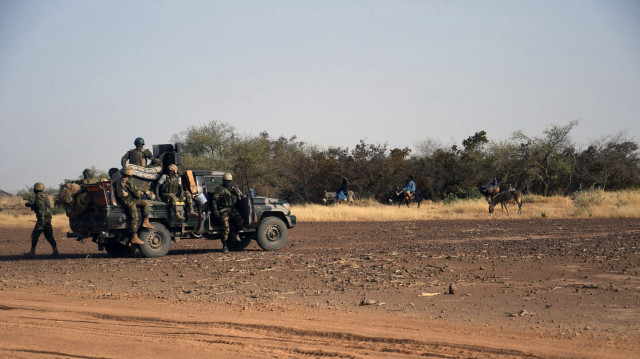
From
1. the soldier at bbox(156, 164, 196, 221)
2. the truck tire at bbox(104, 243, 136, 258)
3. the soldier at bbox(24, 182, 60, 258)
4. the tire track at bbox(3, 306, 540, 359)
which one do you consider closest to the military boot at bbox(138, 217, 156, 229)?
the soldier at bbox(156, 164, 196, 221)

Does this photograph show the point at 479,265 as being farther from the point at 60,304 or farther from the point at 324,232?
the point at 324,232

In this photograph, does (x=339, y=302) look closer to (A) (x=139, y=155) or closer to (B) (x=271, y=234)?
(B) (x=271, y=234)

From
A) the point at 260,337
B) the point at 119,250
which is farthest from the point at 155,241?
the point at 260,337

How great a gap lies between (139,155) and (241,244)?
3.66m

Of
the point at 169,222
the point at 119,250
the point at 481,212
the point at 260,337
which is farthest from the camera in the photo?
the point at 481,212

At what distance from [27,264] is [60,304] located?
6.95m

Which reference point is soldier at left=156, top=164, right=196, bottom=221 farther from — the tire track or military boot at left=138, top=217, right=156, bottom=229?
the tire track

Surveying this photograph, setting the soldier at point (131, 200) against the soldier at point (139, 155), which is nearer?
the soldier at point (131, 200)

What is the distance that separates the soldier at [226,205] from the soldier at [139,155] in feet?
6.26

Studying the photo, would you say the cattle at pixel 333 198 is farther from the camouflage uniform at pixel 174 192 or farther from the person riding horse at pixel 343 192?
the camouflage uniform at pixel 174 192

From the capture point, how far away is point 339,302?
379 inches

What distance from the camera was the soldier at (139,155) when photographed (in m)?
16.8

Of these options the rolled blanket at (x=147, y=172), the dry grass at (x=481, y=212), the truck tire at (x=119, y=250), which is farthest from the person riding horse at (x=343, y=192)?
the rolled blanket at (x=147, y=172)

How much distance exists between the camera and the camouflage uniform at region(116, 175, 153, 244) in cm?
1541
